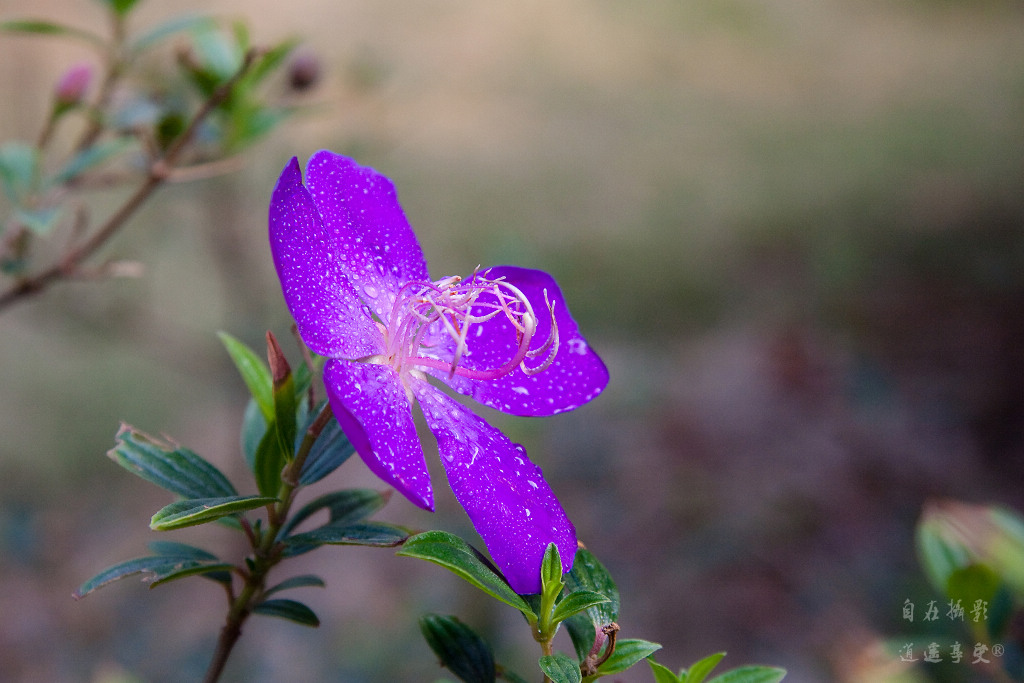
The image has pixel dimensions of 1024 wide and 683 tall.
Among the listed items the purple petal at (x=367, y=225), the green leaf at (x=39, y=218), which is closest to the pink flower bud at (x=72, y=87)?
the green leaf at (x=39, y=218)

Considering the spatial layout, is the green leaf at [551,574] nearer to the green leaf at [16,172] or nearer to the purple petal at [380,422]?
the purple petal at [380,422]

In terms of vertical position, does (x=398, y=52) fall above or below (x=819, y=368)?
above

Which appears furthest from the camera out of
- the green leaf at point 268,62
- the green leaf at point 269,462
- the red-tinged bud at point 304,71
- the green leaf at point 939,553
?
the red-tinged bud at point 304,71

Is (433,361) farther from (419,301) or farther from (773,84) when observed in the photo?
(773,84)

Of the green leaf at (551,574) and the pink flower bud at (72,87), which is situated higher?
the pink flower bud at (72,87)

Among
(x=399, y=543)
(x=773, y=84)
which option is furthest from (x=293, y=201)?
(x=773, y=84)

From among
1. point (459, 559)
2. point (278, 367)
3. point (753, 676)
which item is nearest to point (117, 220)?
point (278, 367)
